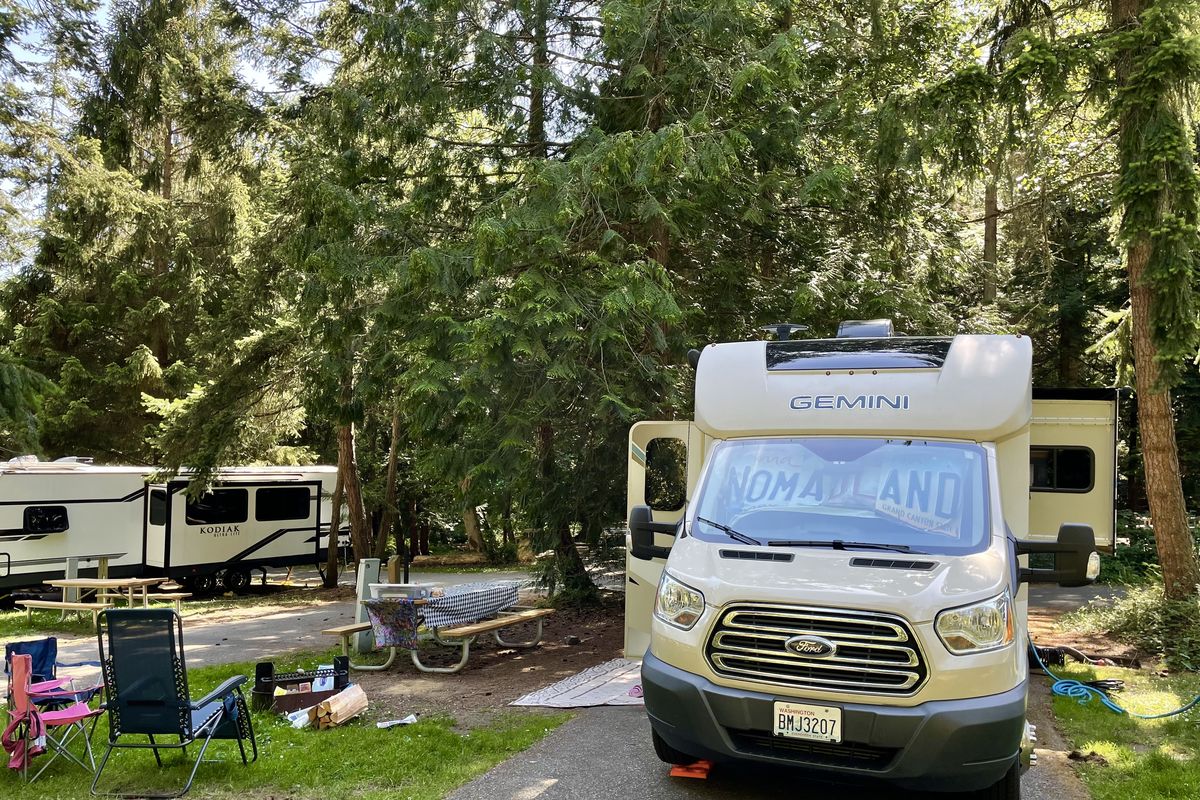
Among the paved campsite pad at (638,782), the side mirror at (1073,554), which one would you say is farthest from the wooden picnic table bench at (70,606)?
the side mirror at (1073,554)

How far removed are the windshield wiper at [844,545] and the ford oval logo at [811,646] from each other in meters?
0.57

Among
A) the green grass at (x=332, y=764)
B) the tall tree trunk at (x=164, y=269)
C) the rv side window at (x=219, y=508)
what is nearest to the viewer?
the green grass at (x=332, y=764)

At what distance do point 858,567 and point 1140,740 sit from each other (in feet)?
11.7

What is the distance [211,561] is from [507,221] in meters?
13.8

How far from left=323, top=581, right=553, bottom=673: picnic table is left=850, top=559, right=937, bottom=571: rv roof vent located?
569cm

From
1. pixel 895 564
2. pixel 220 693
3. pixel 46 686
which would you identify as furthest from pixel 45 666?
pixel 895 564

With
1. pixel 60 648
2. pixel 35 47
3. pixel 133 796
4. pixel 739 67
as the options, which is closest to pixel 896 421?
pixel 133 796

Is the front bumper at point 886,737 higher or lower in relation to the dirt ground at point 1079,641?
higher

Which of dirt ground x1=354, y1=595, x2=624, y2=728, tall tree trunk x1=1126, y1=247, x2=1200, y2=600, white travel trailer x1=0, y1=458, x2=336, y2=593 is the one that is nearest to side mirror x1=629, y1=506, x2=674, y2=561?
dirt ground x1=354, y1=595, x2=624, y2=728

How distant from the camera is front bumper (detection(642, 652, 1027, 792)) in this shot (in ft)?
14.6

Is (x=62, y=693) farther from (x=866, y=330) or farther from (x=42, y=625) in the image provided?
(x=42, y=625)

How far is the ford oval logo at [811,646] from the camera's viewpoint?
4699 mm

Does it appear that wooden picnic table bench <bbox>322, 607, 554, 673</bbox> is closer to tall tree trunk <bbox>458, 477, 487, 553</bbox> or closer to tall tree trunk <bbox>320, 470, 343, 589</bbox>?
tall tree trunk <bbox>320, 470, 343, 589</bbox>

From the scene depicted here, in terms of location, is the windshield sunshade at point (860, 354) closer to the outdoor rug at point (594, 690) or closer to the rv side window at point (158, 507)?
the outdoor rug at point (594, 690)
